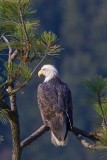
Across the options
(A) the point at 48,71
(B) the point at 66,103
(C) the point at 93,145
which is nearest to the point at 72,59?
(A) the point at 48,71

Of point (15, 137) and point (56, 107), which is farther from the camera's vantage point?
point (56, 107)

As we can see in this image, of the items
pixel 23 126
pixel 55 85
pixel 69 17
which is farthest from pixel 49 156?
pixel 55 85

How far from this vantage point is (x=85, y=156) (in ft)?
52.5

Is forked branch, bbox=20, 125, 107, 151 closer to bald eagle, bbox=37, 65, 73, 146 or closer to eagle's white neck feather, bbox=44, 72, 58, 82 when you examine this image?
bald eagle, bbox=37, 65, 73, 146

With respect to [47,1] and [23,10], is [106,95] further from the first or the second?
[47,1]

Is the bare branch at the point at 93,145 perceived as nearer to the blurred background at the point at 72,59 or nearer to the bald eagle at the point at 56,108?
the bald eagle at the point at 56,108

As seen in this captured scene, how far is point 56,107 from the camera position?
2.57 m

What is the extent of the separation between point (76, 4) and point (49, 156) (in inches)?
264

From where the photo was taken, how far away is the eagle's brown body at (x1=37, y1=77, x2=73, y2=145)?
8.20 feet

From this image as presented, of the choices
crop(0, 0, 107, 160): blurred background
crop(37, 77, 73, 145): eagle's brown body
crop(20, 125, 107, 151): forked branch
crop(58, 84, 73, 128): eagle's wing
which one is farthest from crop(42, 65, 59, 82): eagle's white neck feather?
crop(0, 0, 107, 160): blurred background

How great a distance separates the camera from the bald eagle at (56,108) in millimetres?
2490

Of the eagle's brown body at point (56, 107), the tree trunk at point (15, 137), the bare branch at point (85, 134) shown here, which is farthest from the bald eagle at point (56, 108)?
the tree trunk at point (15, 137)

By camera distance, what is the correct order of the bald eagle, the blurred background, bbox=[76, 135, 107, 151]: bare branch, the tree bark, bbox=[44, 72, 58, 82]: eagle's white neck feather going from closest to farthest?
bbox=[76, 135, 107, 151]: bare branch < the tree bark < the bald eagle < bbox=[44, 72, 58, 82]: eagle's white neck feather < the blurred background

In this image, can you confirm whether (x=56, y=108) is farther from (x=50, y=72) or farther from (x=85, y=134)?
(x=50, y=72)
